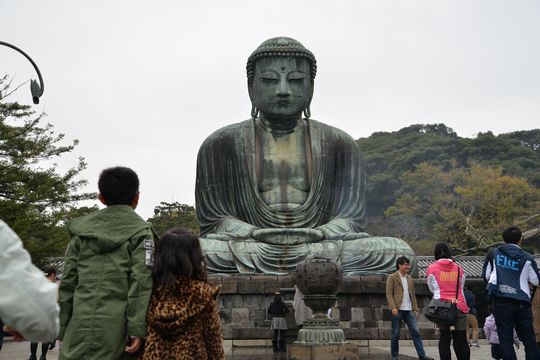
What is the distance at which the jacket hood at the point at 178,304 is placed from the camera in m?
3.37

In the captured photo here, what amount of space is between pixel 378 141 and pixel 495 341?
50.6m

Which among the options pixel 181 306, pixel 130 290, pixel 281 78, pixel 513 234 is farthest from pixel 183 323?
pixel 281 78

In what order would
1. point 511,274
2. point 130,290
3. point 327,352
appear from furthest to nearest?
point 327,352, point 511,274, point 130,290

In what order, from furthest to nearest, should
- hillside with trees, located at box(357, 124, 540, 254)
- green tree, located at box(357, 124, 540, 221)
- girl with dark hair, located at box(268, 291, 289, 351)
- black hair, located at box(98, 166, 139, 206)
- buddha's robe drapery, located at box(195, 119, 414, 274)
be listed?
green tree, located at box(357, 124, 540, 221), hillside with trees, located at box(357, 124, 540, 254), buddha's robe drapery, located at box(195, 119, 414, 274), girl with dark hair, located at box(268, 291, 289, 351), black hair, located at box(98, 166, 139, 206)

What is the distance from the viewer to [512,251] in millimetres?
6125

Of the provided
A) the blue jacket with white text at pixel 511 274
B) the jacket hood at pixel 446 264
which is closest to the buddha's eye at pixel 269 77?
the jacket hood at pixel 446 264

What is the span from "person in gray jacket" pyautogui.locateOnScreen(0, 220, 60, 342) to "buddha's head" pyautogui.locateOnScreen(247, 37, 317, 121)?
10637mm

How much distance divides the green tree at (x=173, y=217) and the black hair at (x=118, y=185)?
28050mm

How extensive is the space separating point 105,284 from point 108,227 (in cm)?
32

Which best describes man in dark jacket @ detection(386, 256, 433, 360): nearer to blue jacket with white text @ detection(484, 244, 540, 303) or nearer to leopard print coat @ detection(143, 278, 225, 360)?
blue jacket with white text @ detection(484, 244, 540, 303)

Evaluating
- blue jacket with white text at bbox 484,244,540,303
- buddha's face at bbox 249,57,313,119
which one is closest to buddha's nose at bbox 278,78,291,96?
buddha's face at bbox 249,57,313,119

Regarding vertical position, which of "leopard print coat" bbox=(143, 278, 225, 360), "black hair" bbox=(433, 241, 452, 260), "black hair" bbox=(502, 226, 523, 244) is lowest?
"leopard print coat" bbox=(143, 278, 225, 360)

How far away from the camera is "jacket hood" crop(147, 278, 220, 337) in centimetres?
337

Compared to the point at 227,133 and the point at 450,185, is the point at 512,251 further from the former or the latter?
the point at 450,185
